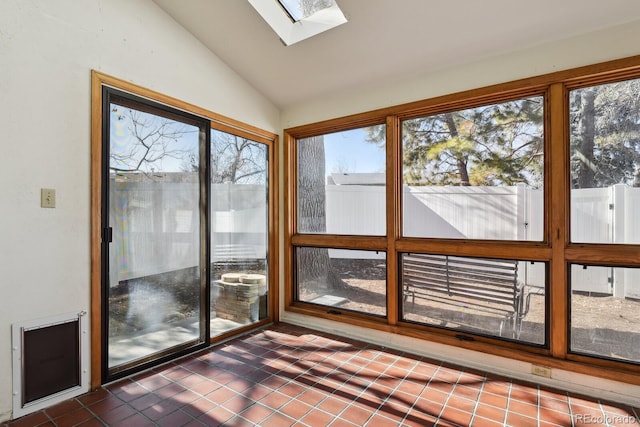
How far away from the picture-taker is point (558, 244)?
2.39 meters

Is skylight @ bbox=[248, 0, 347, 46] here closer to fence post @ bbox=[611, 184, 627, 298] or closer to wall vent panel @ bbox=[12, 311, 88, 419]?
fence post @ bbox=[611, 184, 627, 298]

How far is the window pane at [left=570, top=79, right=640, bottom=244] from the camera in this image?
221 centimetres

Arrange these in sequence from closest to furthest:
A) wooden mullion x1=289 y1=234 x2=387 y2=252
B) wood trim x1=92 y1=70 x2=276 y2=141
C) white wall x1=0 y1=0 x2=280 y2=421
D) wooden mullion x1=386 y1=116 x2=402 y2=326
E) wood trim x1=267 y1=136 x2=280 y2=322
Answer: white wall x1=0 y1=0 x2=280 y2=421 < wood trim x1=92 y1=70 x2=276 y2=141 < wooden mullion x1=386 y1=116 x2=402 y2=326 < wooden mullion x1=289 y1=234 x2=387 y2=252 < wood trim x1=267 y1=136 x2=280 y2=322

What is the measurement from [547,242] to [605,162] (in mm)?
A: 655

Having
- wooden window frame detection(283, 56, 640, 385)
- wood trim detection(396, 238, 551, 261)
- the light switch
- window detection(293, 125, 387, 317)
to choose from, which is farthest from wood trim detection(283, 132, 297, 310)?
the light switch

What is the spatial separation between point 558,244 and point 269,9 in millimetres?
2817

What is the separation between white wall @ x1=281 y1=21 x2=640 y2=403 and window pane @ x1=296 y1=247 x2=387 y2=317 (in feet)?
0.76

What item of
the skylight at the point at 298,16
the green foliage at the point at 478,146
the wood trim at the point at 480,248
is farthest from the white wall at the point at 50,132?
the wood trim at the point at 480,248

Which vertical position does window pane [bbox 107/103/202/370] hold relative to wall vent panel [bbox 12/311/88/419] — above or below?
above

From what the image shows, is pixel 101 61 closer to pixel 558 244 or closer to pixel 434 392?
pixel 434 392

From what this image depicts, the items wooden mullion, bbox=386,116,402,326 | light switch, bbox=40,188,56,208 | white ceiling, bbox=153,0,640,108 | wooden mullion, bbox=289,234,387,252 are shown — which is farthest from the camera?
wooden mullion, bbox=289,234,387,252

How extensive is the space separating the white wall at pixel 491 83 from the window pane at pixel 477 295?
232 mm

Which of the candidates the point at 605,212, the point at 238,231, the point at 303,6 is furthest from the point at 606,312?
the point at 303,6

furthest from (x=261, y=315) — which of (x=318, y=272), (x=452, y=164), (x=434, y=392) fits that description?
(x=452, y=164)
